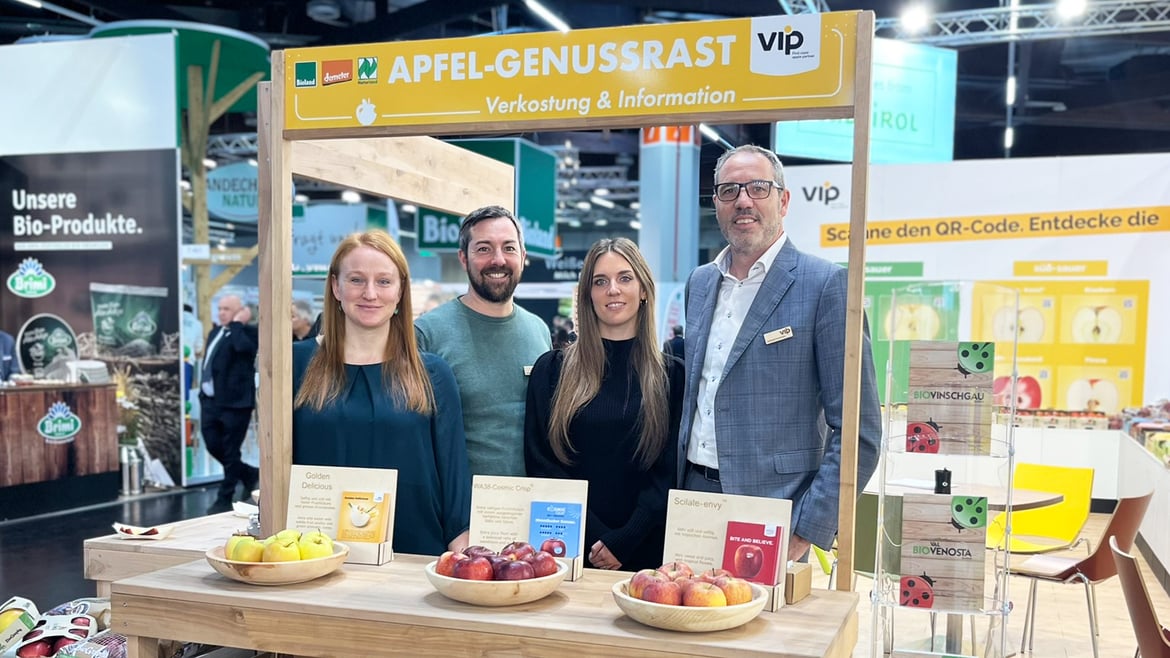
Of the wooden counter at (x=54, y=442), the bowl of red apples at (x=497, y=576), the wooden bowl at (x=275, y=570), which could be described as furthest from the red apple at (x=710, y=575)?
the wooden counter at (x=54, y=442)

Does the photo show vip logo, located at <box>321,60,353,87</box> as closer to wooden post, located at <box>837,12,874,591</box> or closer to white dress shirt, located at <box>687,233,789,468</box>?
white dress shirt, located at <box>687,233,789,468</box>

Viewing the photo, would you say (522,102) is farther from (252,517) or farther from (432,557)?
(252,517)

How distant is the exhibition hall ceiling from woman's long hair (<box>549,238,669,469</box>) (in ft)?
Answer: 23.0

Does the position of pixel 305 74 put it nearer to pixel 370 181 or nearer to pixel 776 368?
pixel 370 181

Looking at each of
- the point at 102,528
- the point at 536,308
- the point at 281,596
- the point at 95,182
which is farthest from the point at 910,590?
the point at 536,308

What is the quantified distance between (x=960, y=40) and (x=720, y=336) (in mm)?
7578

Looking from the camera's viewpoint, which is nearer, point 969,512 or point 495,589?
point 495,589

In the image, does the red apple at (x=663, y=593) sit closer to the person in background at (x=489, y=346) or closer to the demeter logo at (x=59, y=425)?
the person in background at (x=489, y=346)

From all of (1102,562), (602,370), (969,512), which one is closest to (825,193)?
(1102,562)

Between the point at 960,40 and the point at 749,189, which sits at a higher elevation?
the point at 960,40

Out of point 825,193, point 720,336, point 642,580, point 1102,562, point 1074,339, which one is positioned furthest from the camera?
point 825,193

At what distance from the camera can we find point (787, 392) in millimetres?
2266

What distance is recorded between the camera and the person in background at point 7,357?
7.87 m

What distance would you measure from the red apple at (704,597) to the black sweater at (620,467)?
0.73 meters
